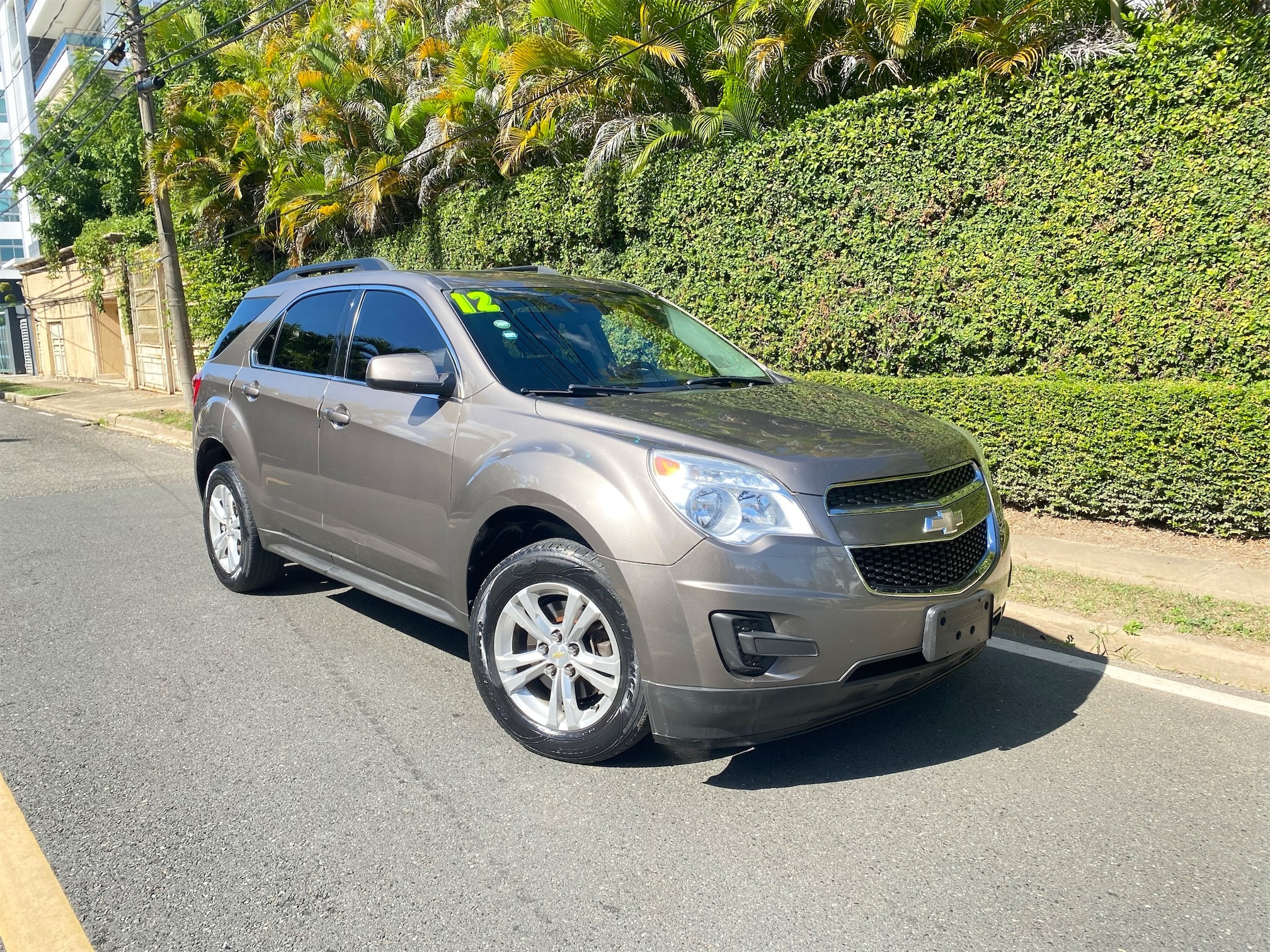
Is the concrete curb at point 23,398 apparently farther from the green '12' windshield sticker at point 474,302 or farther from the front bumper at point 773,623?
the front bumper at point 773,623

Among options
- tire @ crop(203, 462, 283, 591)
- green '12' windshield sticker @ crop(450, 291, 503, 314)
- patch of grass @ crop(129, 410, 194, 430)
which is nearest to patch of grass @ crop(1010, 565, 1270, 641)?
green '12' windshield sticker @ crop(450, 291, 503, 314)

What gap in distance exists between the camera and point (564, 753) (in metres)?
3.65

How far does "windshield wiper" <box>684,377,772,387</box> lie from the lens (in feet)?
14.8

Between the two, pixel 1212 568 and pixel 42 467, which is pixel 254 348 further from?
pixel 42 467

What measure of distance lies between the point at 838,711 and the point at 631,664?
72 cm

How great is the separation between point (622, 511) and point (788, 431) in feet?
2.35

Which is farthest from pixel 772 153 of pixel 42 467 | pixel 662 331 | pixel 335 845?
pixel 42 467

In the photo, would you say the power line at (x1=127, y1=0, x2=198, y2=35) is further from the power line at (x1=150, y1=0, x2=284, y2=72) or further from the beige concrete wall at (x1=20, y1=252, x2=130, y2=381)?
the beige concrete wall at (x1=20, y1=252, x2=130, y2=381)

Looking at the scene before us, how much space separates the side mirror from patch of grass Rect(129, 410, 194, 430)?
1327 centimetres

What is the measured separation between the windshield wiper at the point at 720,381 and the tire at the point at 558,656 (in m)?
1.18

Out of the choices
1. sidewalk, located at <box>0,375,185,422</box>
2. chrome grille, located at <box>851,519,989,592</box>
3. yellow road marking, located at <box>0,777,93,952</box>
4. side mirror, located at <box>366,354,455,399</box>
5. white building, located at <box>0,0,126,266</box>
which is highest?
white building, located at <box>0,0,126,266</box>

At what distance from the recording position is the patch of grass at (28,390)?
94.2ft

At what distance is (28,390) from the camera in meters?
30.5

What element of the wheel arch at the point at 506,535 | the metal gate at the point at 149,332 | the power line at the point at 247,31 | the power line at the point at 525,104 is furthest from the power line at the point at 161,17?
the wheel arch at the point at 506,535
